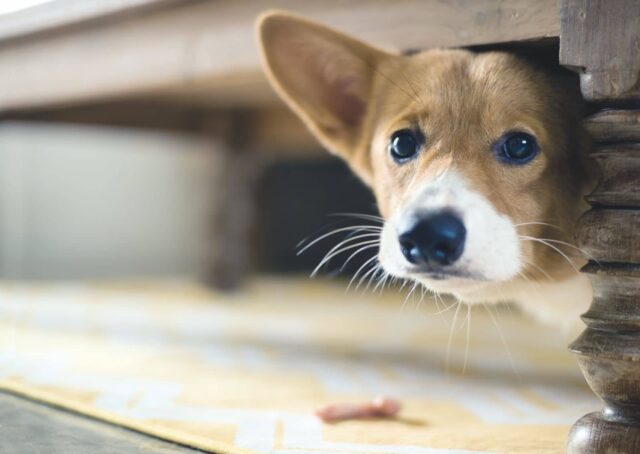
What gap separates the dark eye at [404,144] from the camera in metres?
1.40

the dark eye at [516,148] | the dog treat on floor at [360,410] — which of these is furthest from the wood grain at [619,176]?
the dog treat on floor at [360,410]

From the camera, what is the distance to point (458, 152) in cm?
129

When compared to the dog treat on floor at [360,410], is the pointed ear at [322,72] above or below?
above

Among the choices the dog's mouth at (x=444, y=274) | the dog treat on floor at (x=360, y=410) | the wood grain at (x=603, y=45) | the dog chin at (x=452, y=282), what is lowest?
the dog treat on floor at (x=360, y=410)

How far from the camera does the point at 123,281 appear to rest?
402 cm

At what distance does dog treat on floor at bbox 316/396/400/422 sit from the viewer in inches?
54.7

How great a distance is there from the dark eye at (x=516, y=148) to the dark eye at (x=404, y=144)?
0.15 m

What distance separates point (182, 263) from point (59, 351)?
259 centimetres

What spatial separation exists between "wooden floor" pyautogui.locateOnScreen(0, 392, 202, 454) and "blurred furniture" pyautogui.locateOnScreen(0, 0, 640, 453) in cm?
63

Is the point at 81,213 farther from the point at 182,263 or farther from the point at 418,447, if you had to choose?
the point at 418,447

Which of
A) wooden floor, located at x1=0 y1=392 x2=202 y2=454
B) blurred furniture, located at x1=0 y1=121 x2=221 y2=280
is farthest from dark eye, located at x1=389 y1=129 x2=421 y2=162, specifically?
blurred furniture, located at x1=0 y1=121 x2=221 y2=280

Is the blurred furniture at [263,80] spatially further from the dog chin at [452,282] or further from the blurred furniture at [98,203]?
the blurred furniture at [98,203]

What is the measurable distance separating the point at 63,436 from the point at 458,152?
2.53 feet

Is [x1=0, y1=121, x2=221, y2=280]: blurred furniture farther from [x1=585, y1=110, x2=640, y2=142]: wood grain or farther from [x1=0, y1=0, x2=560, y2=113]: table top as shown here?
[x1=585, y1=110, x2=640, y2=142]: wood grain
